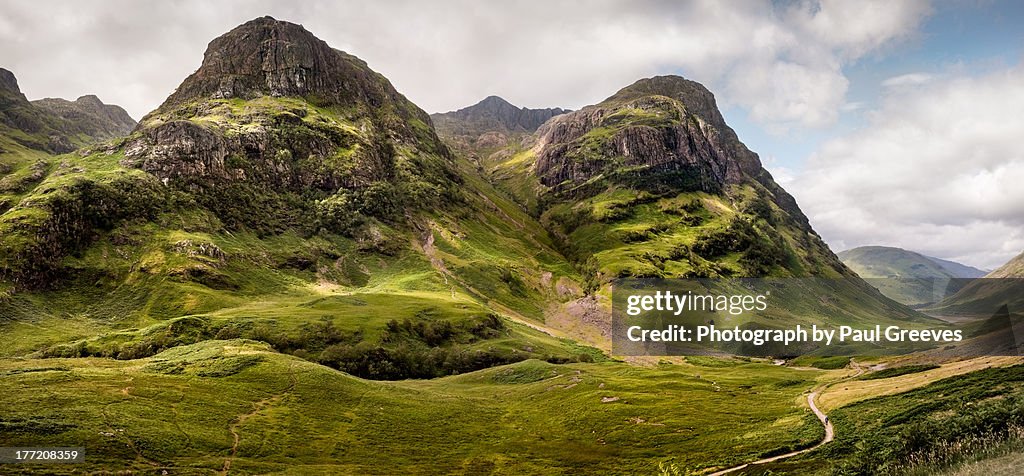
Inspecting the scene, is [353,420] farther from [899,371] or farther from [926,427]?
[899,371]

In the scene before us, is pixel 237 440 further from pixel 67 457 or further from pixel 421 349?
pixel 421 349

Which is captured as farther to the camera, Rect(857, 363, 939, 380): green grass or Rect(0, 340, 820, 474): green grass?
Rect(857, 363, 939, 380): green grass

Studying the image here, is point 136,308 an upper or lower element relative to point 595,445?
upper

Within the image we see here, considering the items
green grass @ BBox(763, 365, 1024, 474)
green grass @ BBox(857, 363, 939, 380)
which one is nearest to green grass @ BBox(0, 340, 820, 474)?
green grass @ BBox(763, 365, 1024, 474)

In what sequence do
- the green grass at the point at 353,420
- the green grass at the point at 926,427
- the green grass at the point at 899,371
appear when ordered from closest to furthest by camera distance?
1. the green grass at the point at 926,427
2. the green grass at the point at 353,420
3. the green grass at the point at 899,371

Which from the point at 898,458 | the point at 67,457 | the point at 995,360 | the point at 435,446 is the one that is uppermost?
the point at 995,360

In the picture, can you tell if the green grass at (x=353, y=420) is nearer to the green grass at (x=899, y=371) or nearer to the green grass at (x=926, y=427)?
the green grass at (x=926, y=427)

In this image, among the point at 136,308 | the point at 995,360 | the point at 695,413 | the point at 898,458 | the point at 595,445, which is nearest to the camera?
the point at 898,458

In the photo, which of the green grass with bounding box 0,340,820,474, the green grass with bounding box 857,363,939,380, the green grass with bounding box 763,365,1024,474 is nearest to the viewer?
the green grass with bounding box 763,365,1024,474

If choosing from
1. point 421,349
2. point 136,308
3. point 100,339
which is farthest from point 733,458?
point 136,308

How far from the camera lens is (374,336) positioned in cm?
18400

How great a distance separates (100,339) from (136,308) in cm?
5436

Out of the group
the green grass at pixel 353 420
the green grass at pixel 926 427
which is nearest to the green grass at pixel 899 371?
the green grass at pixel 353 420

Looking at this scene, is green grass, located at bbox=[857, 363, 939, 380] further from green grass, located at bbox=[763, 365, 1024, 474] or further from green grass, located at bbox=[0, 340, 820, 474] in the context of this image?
green grass, located at bbox=[763, 365, 1024, 474]
